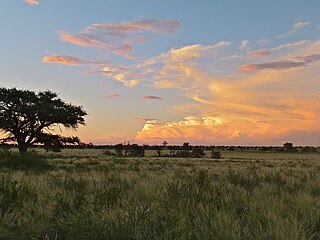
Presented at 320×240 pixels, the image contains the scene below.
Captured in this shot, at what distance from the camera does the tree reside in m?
44.7

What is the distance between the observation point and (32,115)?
146 feet

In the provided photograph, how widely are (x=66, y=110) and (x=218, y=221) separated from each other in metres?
43.9

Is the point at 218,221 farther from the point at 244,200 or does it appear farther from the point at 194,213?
the point at 244,200

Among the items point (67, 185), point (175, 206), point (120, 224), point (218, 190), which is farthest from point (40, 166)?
point (120, 224)

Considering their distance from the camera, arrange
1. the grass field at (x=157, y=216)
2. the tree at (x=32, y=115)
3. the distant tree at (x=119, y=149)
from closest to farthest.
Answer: the grass field at (x=157, y=216) → the tree at (x=32, y=115) → the distant tree at (x=119, y=149)

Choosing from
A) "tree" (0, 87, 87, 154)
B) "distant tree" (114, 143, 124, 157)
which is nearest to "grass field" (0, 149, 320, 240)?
"tree" (0, 87, 87, 154)

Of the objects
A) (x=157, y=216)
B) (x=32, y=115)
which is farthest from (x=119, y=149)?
(x=157, y=216)

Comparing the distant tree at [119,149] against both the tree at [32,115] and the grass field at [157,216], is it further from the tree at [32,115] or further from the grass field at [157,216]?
the grass field at [157,216]

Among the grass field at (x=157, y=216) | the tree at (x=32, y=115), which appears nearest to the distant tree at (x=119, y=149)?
the tree at (x=32, y=115)

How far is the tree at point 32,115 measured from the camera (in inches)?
1759

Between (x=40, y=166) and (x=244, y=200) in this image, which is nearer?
(x=244, y=200)

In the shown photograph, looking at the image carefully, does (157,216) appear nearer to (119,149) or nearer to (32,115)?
(32,115)

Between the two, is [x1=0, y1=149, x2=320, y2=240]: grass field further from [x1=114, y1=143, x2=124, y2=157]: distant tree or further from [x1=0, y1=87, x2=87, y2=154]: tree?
[x1=114, y1=143, x2=124, y2=157]: distant tree

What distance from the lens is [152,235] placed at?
488cm
